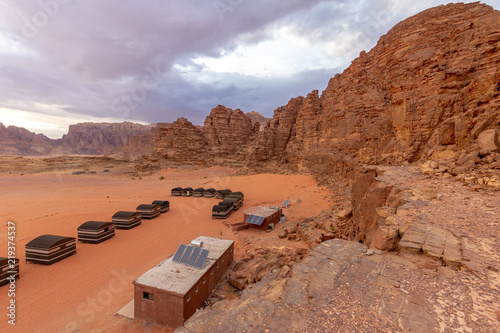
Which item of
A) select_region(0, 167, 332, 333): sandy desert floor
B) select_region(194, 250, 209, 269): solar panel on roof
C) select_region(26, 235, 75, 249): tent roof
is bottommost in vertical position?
select_region(0, 167, 332, 333): sandy desert floor

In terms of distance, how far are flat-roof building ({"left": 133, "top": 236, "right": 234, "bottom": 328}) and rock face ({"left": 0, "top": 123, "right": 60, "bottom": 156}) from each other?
14523cm

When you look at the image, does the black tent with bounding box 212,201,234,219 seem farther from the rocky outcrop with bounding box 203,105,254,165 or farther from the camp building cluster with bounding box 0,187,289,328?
the rocky outcrop with bounding box 203,105,254,165

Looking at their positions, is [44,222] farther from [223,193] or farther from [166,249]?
[223,193]

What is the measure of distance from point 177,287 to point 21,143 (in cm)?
16249

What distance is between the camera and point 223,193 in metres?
22.5

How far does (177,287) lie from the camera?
5828 millimetres

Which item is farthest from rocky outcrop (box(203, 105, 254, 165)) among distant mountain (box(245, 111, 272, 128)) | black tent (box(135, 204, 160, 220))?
distant mountain (box(245, 111, 272, 128))

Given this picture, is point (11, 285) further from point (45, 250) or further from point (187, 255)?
point (187, 255)

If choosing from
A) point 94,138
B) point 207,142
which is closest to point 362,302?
point 207,142

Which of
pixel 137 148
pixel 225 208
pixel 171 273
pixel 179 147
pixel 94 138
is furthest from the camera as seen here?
pixel 94 138

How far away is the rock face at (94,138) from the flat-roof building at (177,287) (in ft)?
472

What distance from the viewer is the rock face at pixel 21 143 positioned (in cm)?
10506

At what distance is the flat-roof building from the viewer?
568 cm

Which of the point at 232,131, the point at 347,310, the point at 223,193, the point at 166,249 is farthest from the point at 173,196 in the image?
the point at 232,131
